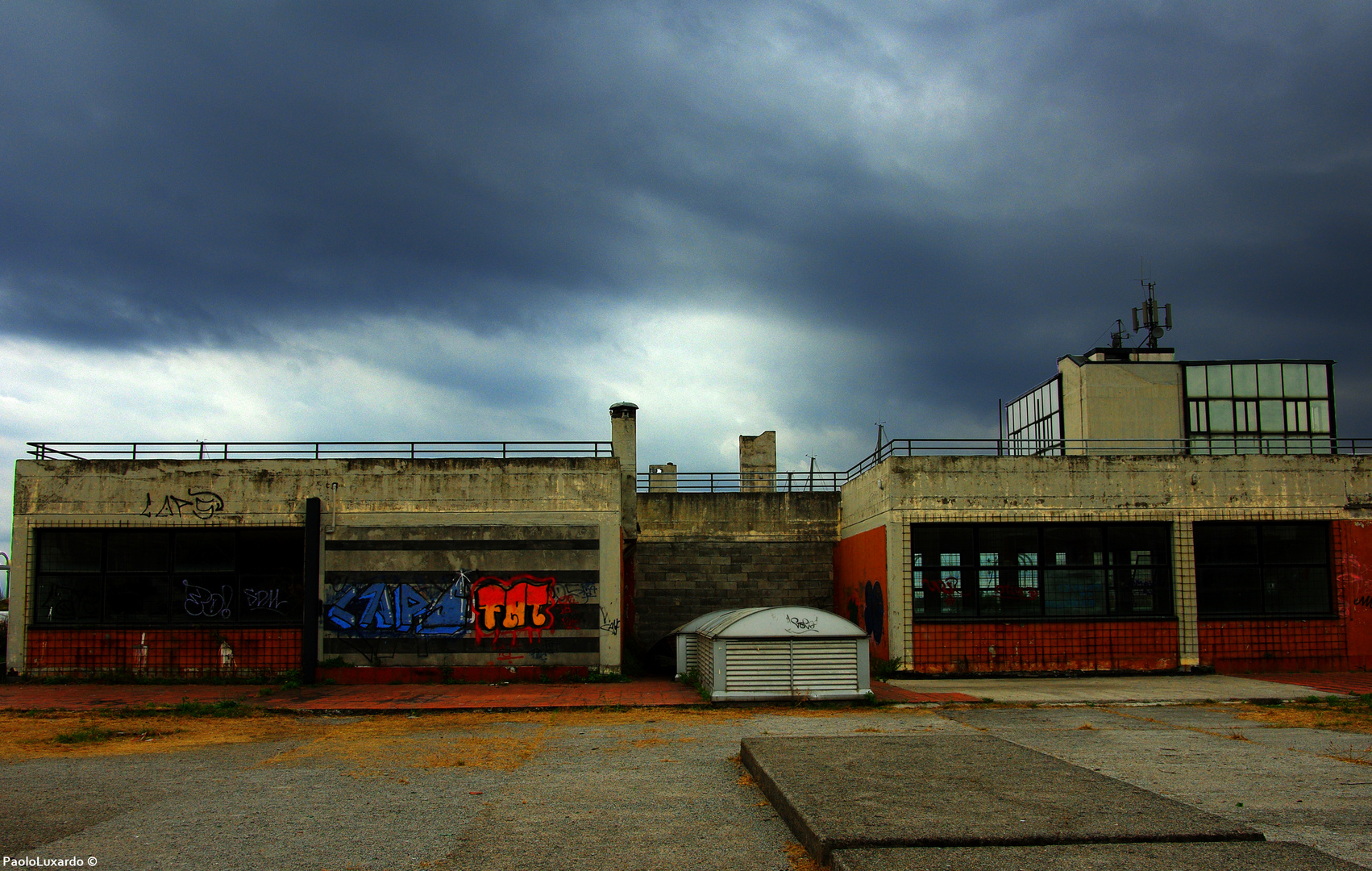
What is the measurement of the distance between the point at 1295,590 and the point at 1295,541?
1003mm

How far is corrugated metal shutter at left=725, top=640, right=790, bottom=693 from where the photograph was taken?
15.5 metres

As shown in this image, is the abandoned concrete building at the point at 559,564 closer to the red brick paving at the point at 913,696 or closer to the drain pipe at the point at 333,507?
the drain pipe at the point at 333,507

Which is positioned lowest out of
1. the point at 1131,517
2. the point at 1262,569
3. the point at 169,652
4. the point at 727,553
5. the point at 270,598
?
the point at 169,652

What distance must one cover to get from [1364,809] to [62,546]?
21346mm

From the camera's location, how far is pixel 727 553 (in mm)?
23812

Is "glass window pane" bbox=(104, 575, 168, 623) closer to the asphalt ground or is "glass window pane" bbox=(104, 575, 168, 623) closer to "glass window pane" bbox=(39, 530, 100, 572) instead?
"glass window pane" bbox=(39, 530, 100, 572)

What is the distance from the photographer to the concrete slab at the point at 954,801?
6449mm

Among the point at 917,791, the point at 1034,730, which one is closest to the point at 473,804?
the point at 917,791

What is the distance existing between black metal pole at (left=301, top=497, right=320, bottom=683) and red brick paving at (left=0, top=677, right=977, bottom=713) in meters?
0.61

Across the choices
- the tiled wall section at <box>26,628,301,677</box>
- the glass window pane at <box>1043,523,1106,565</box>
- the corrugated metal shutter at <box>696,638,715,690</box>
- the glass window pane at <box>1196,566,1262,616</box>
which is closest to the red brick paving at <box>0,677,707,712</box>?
the corrugated metal shutter at <box>696,638,715,690</box>

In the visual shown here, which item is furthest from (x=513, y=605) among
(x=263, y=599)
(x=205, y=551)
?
(x=205, y=551)

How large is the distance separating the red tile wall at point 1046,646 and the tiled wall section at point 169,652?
12.6 m

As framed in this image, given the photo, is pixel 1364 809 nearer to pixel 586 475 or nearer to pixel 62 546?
pixel 586 475

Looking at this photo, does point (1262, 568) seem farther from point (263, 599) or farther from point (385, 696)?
point (263, 599)
